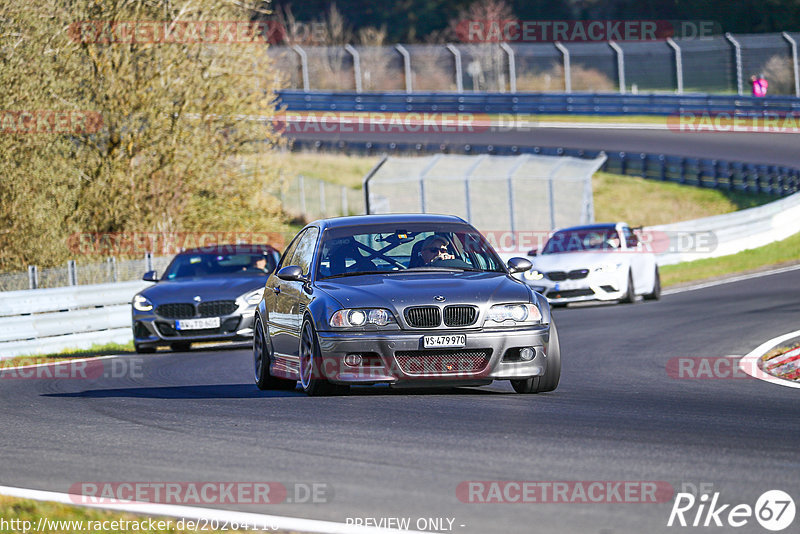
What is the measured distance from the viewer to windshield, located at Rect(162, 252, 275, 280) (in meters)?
18.8

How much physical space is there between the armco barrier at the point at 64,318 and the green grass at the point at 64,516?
12183 mm

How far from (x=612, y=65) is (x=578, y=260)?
3192cm

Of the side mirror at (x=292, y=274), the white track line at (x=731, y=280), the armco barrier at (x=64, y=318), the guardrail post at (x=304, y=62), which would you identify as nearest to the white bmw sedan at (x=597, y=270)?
the white track line at (x=731, y=280)

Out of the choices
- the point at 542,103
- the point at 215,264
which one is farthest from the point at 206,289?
the point at 542,103

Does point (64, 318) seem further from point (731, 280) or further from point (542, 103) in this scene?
point (542, 103)

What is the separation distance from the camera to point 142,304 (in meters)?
17.6

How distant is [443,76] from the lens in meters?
65.2

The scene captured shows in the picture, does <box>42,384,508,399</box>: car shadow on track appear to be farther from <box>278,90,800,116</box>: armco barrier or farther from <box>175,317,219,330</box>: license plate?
<box>278,90,800,116</box>: armco barrier

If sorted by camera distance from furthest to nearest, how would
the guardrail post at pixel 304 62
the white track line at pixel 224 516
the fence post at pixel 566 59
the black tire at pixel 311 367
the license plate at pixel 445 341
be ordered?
the guardrail post at pixel 304 62
the fence post at pixel 566 59
the black tire at pixel 311 367
the license plate at pixel 445 341
the white track line at pixel 224 516

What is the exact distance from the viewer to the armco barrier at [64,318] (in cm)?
1830

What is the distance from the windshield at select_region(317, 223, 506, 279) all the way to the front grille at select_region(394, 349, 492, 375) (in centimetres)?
115

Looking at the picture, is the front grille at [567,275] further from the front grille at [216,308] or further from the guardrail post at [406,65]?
the guardrail post at [406,65]

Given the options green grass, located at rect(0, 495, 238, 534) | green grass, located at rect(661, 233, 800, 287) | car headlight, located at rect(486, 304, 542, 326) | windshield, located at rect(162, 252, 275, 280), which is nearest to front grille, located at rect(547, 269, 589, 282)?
green grass, located at rect(661, 233, 800, 287)

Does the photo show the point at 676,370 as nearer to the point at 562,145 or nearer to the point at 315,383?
the point at 315,383
